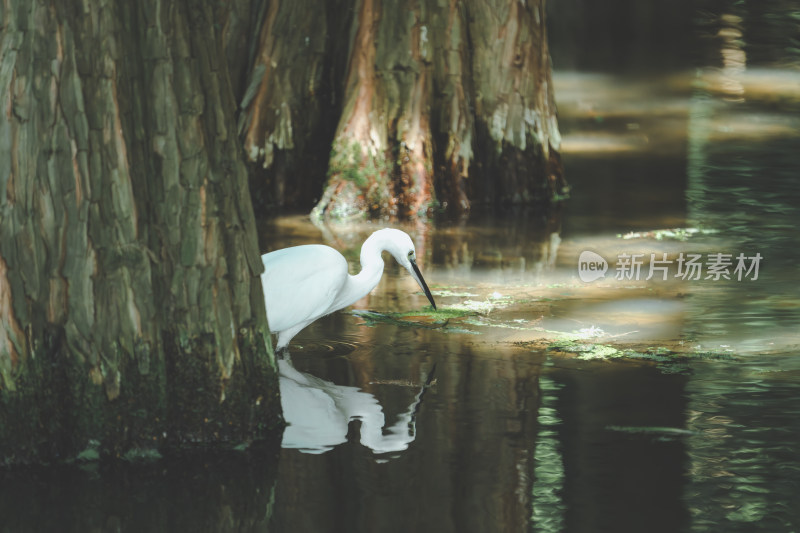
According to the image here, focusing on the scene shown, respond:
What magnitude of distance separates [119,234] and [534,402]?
2.33 meters

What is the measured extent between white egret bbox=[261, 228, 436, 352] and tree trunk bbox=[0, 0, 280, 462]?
1392mm

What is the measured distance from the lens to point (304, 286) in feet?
24.4

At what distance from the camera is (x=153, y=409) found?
18.9 feet

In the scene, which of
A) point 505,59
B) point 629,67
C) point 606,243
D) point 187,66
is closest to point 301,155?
point 505,59

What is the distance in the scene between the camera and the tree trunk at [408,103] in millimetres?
11055

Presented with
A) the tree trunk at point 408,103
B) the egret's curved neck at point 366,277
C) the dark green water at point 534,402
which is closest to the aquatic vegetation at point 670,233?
the dark green water at point 534,402

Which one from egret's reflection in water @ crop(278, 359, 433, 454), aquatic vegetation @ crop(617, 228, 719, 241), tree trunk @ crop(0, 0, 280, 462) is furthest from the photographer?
aquatic vegetation @ crop(617, 228, 719, 241)

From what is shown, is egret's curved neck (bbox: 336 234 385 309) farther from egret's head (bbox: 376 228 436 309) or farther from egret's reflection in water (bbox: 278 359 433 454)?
egret's reflection in water (bbox: 278 359 433 454)

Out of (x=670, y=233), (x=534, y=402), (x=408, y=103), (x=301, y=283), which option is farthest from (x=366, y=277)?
(x=670, y=233)

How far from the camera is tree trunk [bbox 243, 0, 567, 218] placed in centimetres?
1105

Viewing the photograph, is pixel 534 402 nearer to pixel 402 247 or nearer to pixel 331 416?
pixel 331 416

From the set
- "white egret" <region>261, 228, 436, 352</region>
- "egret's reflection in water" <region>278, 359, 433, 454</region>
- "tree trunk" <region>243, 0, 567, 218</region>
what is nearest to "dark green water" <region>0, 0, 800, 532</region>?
"egret's reflection in water" <region>278, 359, 433, 454</region>

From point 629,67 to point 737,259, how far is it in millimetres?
9236

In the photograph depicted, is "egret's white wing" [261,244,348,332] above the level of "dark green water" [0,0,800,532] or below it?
above
